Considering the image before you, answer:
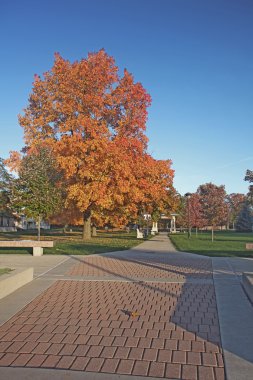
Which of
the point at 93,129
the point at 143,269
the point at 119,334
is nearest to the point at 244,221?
the point at 93,129

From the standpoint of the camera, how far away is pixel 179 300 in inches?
289

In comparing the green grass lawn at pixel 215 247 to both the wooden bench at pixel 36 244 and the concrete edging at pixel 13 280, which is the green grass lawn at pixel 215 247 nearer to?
the wooden bench at pixel 36 244

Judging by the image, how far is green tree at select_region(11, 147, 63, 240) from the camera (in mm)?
20156

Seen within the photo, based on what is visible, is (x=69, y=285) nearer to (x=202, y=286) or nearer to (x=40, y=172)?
(x=202, y=286)

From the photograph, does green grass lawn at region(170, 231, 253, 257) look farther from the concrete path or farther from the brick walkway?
the brick walkway

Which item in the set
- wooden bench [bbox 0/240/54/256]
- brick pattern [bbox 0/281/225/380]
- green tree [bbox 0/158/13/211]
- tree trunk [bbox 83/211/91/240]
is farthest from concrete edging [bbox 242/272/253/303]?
tree trunk [bbox 83/211/91/240]

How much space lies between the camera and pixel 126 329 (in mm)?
5379

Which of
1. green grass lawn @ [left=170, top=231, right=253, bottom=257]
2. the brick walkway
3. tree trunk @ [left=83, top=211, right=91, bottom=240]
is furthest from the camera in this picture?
tree trunk @ [left=83, top=211, right=91, bottom=240]

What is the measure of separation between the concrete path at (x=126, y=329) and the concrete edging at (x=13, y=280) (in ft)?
0.58

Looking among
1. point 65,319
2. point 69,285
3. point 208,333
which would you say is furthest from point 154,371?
point 69,285

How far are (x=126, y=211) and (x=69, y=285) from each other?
62.6 feet

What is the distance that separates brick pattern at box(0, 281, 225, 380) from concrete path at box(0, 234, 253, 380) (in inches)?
0.4

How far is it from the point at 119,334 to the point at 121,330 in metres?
0.19

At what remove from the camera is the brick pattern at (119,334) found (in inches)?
161
